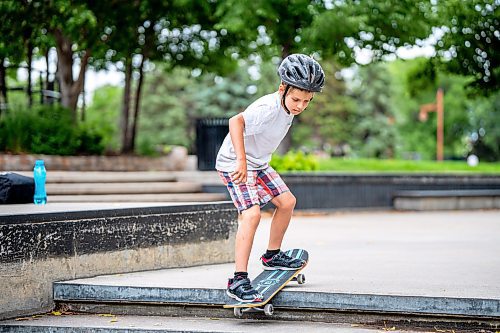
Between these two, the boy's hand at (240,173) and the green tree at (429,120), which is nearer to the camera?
the boy's hand at (240,173)

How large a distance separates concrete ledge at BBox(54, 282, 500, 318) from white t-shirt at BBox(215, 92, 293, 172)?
0.99m

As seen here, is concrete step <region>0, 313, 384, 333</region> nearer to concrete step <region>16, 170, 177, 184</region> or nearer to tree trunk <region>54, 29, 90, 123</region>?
concrete step <region>16, 170, 177, 184</region>

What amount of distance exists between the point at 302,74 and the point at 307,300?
1667 millimetres

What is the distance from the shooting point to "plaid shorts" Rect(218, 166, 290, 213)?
19.3 feet

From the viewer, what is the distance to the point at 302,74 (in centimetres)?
562

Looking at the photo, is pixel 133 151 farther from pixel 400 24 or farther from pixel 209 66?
pixel 400 24

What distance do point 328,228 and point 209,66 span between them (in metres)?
10.2

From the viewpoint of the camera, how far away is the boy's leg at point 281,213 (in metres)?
6.17

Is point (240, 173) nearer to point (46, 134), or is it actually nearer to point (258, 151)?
point (258, 151)

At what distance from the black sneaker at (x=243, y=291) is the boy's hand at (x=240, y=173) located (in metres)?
0.73

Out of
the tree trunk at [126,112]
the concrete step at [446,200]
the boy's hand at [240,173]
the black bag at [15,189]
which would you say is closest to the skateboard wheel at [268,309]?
the boy's hand at [240,173]

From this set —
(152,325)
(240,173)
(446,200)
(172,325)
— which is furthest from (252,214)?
(446,200)

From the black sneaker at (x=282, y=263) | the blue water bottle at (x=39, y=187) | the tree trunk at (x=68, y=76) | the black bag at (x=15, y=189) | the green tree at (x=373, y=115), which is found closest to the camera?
the black sneaker at (x=282, y=263)

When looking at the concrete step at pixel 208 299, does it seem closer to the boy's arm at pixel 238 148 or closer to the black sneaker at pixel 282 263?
the black sneaker at pixel 282 263
